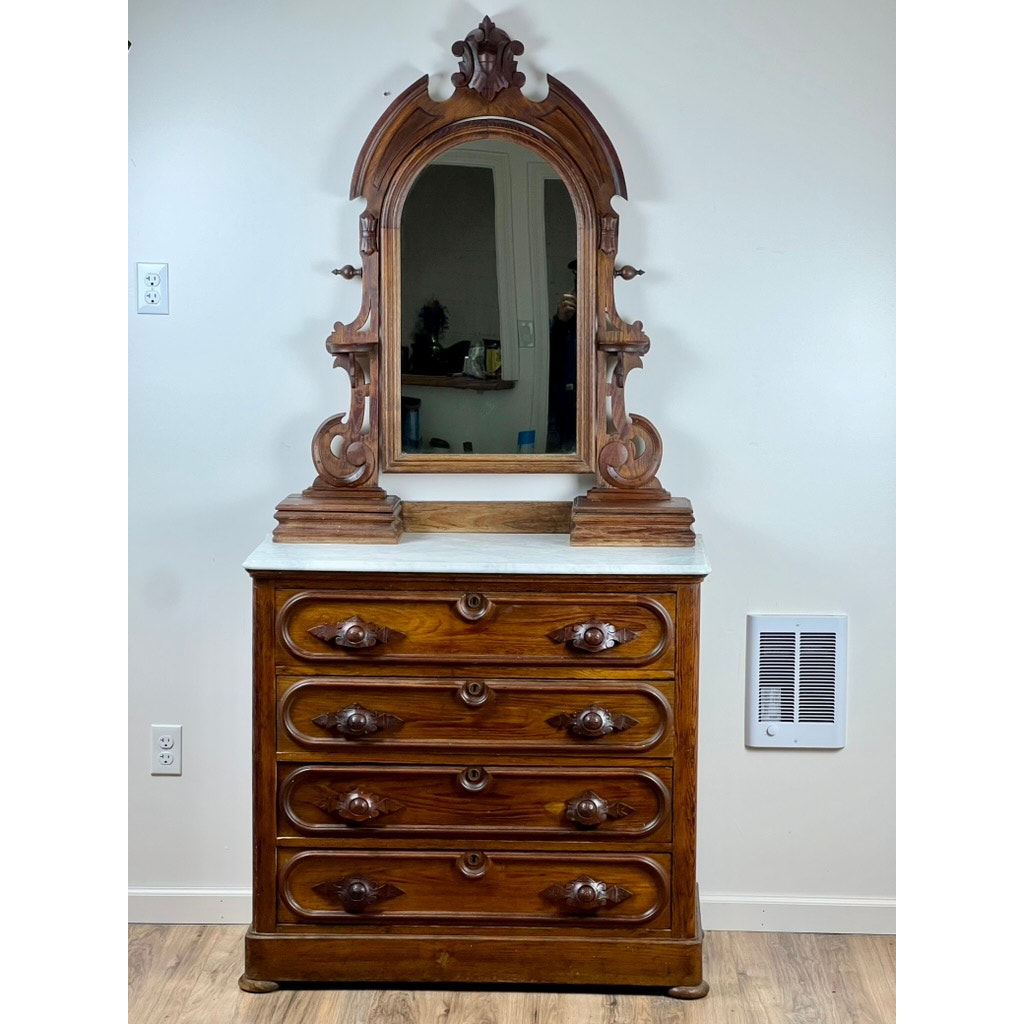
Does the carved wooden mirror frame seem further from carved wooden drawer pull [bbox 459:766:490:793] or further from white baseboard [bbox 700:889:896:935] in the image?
white baseboard [bbox 700:889:896:935]

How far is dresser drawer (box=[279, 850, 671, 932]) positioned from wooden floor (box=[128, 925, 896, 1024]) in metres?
0.15

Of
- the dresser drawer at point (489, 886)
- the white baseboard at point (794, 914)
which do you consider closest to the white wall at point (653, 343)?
the white baseboard at point (794, 914)

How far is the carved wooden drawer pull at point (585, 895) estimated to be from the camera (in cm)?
214

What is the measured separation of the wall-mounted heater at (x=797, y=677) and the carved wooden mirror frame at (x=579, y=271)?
1.31ft

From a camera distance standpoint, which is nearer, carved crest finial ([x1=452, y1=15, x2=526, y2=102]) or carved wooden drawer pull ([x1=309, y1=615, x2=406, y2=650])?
carved wooden drawer pull ([x1=309, y1=615, x2=406, y2=650])

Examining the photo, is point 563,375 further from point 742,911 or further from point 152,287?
point 742,911

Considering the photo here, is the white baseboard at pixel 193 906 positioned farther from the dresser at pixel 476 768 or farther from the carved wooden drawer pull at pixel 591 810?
the carved wooden drawer pull at pixel 591 810

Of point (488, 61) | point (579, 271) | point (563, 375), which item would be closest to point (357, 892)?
point (563, 375)

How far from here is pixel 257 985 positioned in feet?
7.25

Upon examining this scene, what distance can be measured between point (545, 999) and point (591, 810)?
401 millimetres

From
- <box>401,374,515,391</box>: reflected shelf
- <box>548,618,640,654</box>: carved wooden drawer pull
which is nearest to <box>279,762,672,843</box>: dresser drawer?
<box>548,618,640,654</box>: carved wooden drawer pull

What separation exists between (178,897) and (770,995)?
52.7 inches

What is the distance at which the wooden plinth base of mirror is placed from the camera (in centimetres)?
231
